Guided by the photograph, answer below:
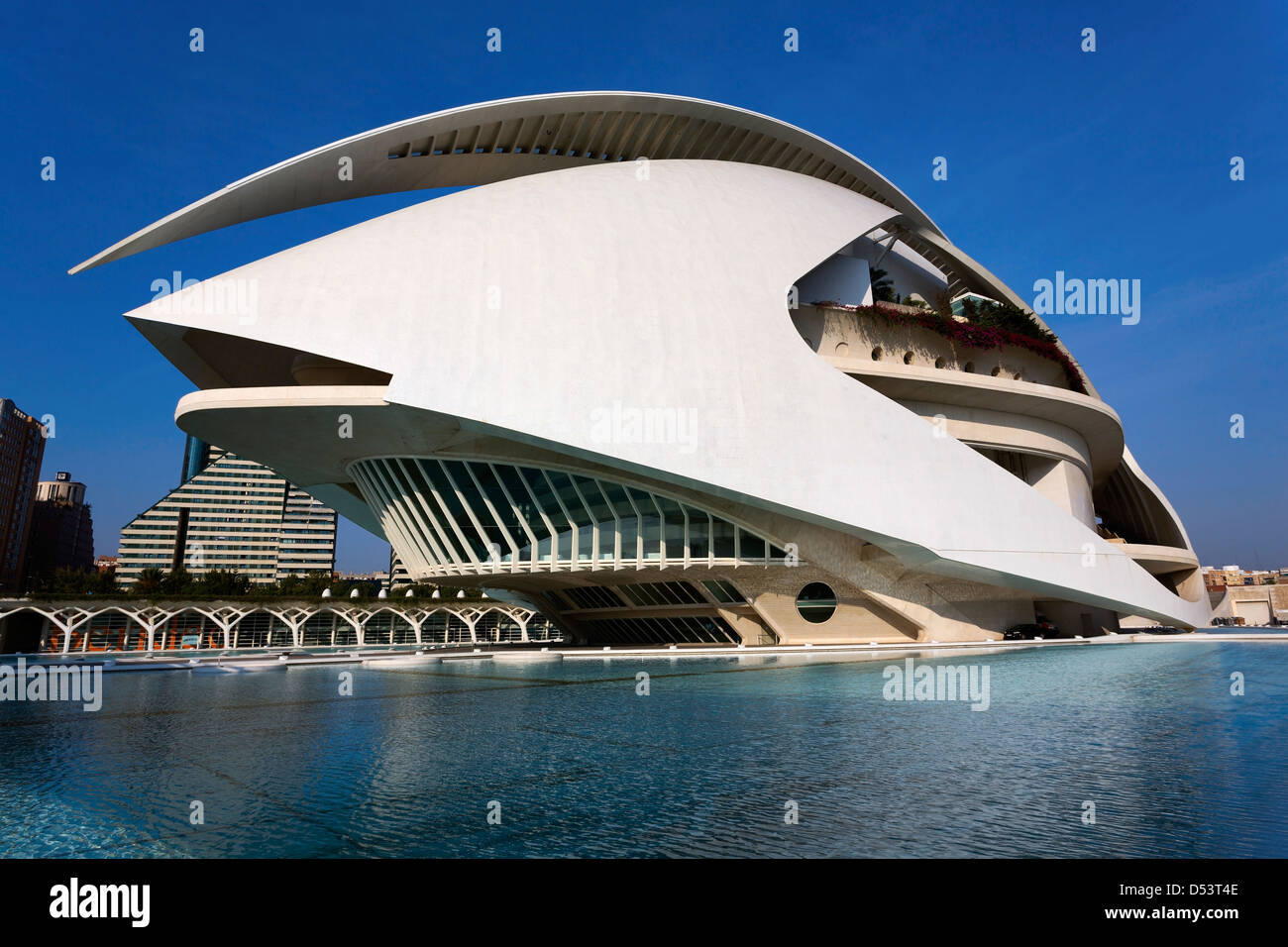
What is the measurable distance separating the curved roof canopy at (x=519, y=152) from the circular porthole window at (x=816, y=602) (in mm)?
16817

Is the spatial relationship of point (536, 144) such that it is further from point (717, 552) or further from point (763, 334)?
point (717, 552)

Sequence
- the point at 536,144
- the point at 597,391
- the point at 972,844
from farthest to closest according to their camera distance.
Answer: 1. the point at 536,144
2. the point at 597,391
3. the point at 972,844

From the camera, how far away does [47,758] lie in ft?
20.2

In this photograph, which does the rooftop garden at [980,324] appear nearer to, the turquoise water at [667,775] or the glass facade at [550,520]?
the glass facade at [550,520]

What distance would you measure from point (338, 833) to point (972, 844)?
303 centimetres

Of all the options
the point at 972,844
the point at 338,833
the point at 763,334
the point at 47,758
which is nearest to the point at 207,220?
the point at 763,334

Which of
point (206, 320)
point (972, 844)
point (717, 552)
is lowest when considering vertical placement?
point (972, 844)

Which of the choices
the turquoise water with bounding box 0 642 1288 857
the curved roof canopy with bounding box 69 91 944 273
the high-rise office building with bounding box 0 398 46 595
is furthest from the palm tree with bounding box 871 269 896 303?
the high-rise office building with bounding box 0 398 46 595

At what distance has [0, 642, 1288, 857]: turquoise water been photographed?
11.9 ft

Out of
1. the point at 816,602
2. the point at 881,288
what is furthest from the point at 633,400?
the point at 881,288

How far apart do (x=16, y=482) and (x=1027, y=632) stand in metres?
121

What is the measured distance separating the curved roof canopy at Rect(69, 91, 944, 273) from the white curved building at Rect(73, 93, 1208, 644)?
11 cm
